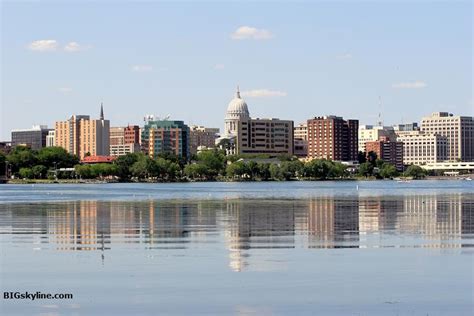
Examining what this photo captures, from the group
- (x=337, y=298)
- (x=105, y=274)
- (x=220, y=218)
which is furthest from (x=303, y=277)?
(x=220, y=218)

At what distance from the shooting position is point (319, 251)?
35.1m

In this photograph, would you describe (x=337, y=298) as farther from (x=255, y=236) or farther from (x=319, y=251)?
(x=255, y=236)

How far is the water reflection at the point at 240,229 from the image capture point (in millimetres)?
38094

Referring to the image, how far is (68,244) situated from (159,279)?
11624 mm

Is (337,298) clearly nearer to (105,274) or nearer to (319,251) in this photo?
(105,274)

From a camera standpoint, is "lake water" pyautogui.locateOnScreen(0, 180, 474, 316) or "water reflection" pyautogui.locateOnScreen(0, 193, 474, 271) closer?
"lake water" pyautogui.locateOnScreen(0, 180, 474, 316)

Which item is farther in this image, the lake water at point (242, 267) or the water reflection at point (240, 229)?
the water reflection at point (240, 229)

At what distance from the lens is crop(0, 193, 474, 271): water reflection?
125ft

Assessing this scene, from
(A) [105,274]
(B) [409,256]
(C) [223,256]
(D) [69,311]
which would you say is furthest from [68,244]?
(D) [69,311]

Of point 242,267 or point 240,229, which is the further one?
point 240,229

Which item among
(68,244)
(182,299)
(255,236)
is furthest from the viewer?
(255,236)

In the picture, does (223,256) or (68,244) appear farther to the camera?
(68,244)

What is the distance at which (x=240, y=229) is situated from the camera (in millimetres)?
46656

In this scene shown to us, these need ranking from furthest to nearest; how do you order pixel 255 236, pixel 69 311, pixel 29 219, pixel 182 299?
pixel 29 219 < pixel 255 236 < pixel 182 299 < pixel 69 311
